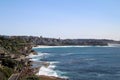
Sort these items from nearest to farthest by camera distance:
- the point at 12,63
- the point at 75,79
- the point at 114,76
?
the point at 75,79
the point at 114,76
the point at 12,63

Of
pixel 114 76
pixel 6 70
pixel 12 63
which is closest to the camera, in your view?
pixel 6 70

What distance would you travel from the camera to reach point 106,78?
67.4 m

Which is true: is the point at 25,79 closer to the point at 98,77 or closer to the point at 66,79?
the point at 66,79

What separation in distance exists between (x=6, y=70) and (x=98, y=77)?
867 inches

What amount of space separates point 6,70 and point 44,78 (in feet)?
34.0

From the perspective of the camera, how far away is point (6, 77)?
56906 mm

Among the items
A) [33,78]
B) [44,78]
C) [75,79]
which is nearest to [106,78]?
[75,79]

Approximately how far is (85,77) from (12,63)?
19.9m

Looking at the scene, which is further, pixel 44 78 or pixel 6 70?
pixel 44 78

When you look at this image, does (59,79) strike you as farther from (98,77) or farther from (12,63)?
(12,63)

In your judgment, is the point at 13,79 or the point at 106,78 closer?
the point at 13,79

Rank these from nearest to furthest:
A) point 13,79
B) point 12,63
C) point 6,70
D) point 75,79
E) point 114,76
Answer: point 13,79 → point 6,70 → point 75,79 → point 114,76 → point 12,63

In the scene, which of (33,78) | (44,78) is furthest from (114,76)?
(33,78)

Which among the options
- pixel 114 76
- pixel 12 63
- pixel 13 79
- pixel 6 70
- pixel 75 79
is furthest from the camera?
pixel 12 63
